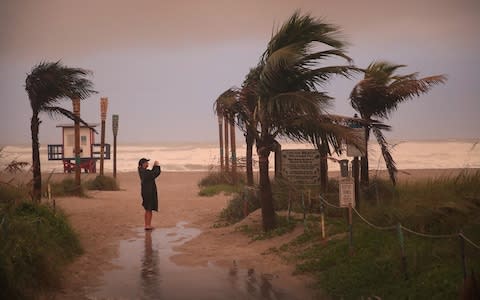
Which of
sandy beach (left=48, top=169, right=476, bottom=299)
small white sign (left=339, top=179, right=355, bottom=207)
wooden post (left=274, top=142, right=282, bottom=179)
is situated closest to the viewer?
sandy beach (left=48, top=169, right=476, bottom=299)

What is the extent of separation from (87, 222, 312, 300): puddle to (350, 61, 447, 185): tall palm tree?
5.70 meters

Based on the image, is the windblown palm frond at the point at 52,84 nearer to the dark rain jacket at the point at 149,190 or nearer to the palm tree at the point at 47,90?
the palm tree at the point at 47,90

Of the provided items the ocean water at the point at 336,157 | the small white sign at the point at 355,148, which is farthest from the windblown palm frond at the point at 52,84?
the ocean water at the point at 336,157

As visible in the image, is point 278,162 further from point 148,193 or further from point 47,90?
point 47,90

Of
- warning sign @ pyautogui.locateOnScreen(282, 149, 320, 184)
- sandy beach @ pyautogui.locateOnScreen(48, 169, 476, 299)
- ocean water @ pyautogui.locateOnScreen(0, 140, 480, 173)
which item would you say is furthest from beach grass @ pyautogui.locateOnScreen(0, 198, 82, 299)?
ocean water @ pyautogui.locateOnScreen(0, 140, 480, 173)

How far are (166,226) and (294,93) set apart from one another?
5.38 m

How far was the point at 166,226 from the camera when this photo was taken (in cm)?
1330

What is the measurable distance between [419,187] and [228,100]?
4623 mm

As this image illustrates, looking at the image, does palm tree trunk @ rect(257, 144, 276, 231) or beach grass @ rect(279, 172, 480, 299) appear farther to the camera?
palm tree trunk @ rect(257, 144, 276, 231)

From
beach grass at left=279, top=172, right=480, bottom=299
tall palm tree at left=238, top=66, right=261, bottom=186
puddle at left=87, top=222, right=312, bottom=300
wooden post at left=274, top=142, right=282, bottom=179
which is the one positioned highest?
tall palm tree at left=238, top=66, right=261, bottom=186

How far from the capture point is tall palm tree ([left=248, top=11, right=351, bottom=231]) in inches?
386

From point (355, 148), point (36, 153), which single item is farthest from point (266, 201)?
point (36, 153)

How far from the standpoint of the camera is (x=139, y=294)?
6766 mm

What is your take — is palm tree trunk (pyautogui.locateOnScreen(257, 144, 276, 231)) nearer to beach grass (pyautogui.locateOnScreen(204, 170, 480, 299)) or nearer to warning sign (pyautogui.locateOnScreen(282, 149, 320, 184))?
beach grass (pyautogui.locateOnScreen(204, 170, 480, 299))
